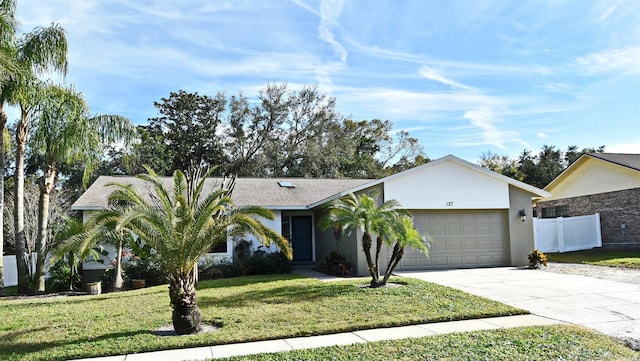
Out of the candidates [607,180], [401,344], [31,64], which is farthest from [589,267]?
[31,64]

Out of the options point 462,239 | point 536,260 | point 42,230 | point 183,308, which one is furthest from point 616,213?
point 42,230

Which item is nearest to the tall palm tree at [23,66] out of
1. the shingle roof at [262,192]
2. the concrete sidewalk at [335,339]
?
the shingle roof at [262,192]

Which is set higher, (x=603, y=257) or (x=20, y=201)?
(x=20, y=201)

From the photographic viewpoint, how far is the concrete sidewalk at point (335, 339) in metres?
6.59

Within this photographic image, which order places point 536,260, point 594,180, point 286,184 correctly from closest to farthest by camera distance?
point 536,260 < point 286,184 < point 594,180

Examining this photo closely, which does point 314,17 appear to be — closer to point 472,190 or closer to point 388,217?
point 388,217

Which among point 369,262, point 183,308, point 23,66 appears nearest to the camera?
point 183,308

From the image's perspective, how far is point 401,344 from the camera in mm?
6824

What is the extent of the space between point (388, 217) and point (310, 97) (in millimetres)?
25445

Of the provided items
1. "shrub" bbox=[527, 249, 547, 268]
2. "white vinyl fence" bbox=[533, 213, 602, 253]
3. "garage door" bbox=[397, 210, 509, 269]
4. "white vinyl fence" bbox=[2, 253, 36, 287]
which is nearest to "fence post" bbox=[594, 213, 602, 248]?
"white vinyl fence" bbox=[533, 213, 602, 253]

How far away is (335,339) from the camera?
7262 mm

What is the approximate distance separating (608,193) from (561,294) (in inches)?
574

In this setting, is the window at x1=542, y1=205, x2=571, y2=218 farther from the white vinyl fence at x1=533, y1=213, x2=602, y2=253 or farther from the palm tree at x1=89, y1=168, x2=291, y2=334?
the palm tree at x1=89, y1=168, x2=291, y2=334

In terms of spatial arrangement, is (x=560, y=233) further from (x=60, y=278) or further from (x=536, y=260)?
(x=60, y=278)
